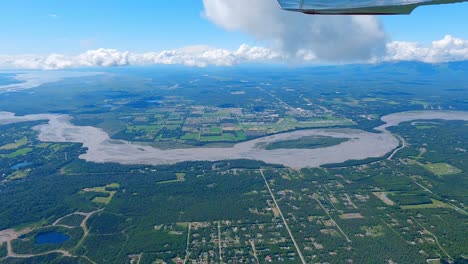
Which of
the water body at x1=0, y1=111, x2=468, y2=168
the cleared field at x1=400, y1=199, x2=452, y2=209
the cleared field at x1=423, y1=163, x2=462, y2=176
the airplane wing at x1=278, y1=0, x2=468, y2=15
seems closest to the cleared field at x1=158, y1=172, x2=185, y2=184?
the water body at x1=0, y1=111, x2=468, y2=168

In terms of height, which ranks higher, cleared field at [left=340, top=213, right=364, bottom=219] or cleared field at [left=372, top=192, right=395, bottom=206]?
cleared field at [left=372, top=192, right=395, bottom=206]

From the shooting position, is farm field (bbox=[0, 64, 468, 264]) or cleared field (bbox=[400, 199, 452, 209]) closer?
farm field (bbox=[0, 64, 468, 264])

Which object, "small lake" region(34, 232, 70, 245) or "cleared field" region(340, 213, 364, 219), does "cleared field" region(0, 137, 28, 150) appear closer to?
"small lake" region(34, 232, 70, 245)

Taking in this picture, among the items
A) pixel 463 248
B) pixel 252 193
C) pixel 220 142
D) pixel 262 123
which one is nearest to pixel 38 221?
pixel 252 193

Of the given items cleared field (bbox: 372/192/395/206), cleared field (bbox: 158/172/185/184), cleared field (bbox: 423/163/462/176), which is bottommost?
cleared field (bbox: 158/172/185/184)

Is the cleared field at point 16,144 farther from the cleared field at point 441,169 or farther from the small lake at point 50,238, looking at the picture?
the cleared field at point 441,169

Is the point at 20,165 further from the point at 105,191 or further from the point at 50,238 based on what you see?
the point at 50,238
